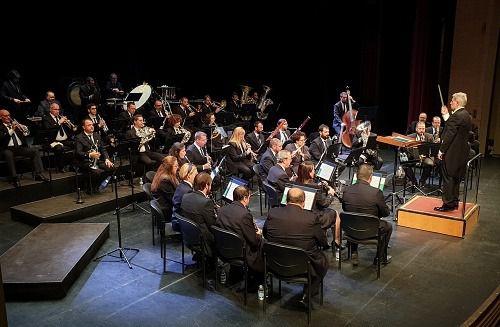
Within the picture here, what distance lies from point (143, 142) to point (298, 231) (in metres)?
5.41

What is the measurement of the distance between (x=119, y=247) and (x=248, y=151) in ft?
12.0

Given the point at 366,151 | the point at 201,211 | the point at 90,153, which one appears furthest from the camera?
the point at 366,151

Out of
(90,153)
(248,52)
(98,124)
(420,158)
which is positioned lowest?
(420,158)

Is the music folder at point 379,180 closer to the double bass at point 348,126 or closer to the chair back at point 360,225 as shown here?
the chair back at point 360,225

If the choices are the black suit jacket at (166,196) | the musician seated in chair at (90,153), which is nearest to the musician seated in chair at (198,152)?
the musician seated in chair at (90,153)

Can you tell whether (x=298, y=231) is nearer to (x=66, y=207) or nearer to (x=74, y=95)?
(x=66, y=207)

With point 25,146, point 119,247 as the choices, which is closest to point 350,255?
point 119,247

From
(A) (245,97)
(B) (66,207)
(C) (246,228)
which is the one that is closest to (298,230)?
(C) (246,228)

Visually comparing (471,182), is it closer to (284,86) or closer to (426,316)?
(426,316)

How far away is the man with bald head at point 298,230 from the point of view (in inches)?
196

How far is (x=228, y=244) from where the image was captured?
5270 mm

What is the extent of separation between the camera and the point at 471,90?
13.3 metres

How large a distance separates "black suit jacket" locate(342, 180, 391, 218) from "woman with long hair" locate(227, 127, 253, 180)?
366 cm

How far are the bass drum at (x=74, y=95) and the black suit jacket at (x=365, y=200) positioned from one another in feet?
26.8
